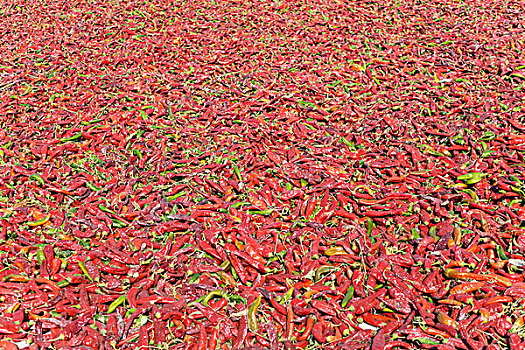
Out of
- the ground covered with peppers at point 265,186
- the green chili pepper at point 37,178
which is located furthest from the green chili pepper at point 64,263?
the green chili pepper at point 37,178

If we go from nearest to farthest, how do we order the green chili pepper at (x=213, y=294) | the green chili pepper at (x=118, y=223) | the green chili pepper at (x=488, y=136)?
the green chili pepper at (x=213, y=294)
the green chili pepper at (x=118, y=223)
the green chili pepper at (x=488, y=136)

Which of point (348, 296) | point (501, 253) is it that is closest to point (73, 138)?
point (348, 296)

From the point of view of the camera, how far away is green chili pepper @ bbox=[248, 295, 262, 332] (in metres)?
3.26

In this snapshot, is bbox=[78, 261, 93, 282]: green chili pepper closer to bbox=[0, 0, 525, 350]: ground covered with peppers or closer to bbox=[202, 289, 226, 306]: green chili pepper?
bbox=[0, 0, 525, 350]: ground covered with peppers

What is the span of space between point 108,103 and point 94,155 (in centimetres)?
111

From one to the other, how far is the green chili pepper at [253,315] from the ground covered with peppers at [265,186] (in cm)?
2

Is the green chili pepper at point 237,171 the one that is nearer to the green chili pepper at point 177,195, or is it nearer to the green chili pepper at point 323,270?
the green chili pepper at point 177,195

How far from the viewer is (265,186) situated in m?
4.46

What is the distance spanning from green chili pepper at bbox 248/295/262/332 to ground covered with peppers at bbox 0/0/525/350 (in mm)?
16

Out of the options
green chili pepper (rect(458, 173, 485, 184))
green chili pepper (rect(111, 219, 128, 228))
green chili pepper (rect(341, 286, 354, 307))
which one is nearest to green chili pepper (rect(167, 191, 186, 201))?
green chili pepper (rect(111, 219, 128, 228))

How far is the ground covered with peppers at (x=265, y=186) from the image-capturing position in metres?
3.32

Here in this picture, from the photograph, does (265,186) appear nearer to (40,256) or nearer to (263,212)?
(263,212)

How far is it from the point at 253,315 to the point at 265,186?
1.48 m

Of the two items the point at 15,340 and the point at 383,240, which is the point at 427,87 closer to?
the point at 383,240
